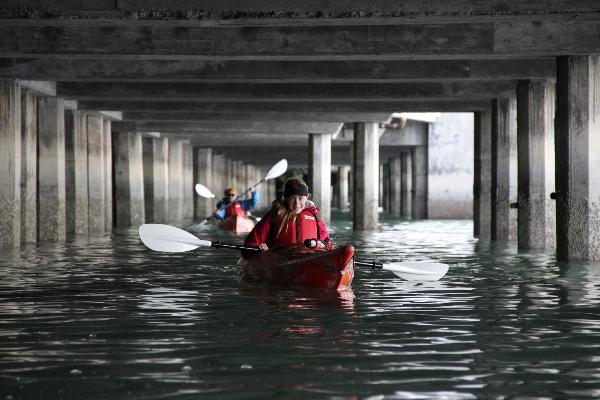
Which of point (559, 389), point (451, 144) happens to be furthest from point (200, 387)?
point (451, 144)

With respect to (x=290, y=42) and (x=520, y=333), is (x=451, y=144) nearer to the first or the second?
(x=290, y=42)

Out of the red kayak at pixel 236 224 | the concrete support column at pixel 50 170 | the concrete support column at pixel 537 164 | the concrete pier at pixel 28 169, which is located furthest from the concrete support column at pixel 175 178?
the concrete support column at pixel 537 164

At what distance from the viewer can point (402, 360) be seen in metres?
6.48

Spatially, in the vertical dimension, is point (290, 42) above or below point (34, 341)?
above

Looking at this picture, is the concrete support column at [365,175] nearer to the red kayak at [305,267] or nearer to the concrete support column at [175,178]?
the concrete support column at [175,178]

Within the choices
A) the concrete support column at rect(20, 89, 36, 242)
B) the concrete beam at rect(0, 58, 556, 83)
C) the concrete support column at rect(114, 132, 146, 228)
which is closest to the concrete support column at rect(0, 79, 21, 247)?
the concrete beam at rect(0, 58, 556, 83)

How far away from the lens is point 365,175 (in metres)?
28.2

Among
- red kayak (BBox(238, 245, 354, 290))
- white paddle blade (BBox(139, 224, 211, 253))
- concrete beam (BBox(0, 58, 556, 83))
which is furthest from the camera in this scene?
concrete beam (BBox(0, 58, 556, 83))

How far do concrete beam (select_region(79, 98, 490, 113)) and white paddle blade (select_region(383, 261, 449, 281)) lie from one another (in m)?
10.3

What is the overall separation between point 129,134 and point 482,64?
18.0m

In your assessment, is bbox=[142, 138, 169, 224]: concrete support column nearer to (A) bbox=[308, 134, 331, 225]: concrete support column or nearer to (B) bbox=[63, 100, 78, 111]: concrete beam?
(A) bbox=[308, 134, 331, 225]: concrete support column

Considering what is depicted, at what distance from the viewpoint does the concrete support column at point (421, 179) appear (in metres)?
39.2

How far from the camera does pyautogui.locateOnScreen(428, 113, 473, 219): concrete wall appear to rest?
38.6 meters

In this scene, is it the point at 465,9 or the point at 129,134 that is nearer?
the point at 465,9
